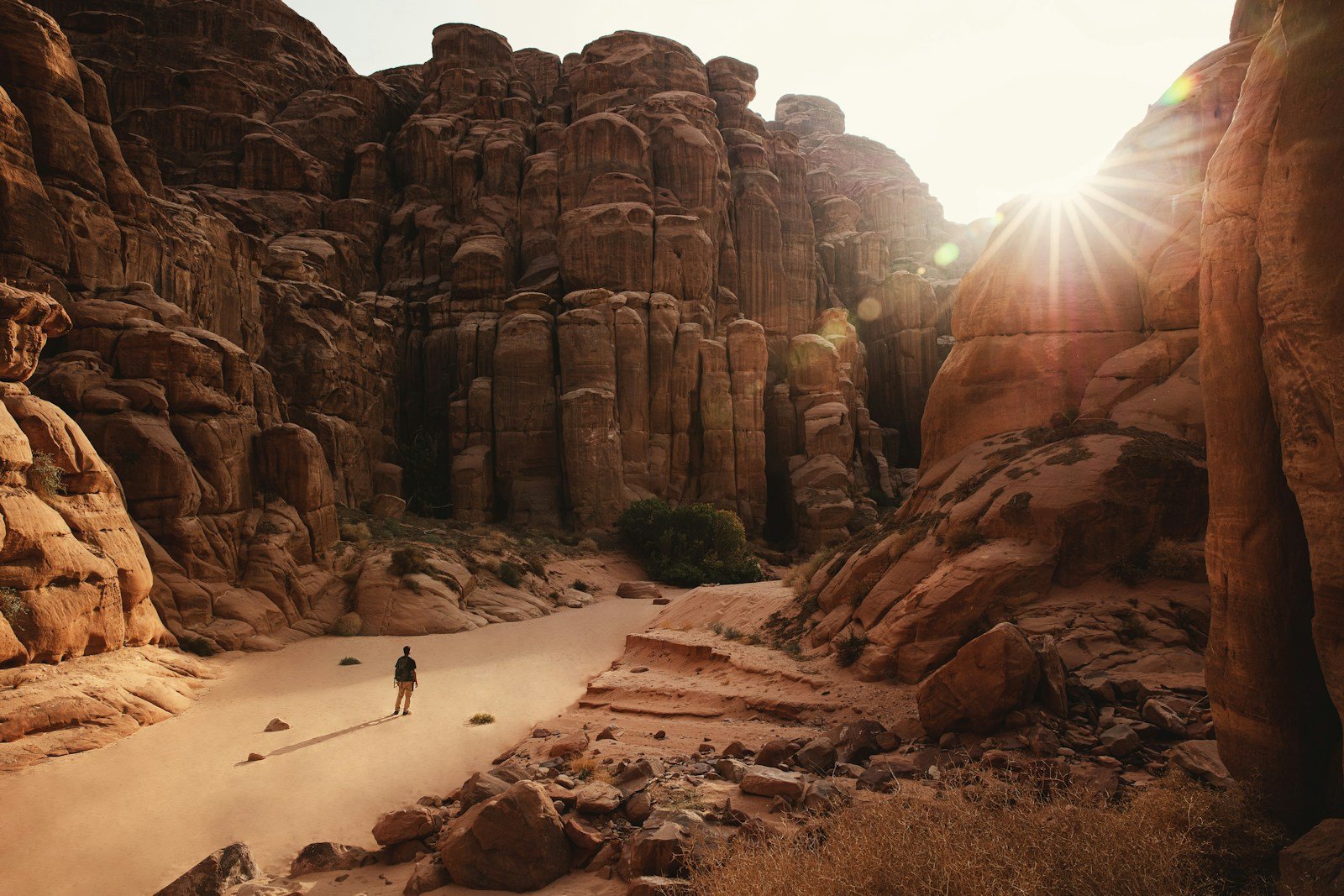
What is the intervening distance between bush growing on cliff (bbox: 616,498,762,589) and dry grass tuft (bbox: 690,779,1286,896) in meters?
28.6

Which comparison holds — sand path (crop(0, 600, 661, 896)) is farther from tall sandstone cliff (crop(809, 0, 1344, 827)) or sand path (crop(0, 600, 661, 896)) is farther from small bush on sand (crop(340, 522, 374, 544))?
small bush on sand (crop(340, 522, 374, 544))

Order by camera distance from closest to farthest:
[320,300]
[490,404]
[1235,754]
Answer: [1235,754]
[320,300]
[490,404]

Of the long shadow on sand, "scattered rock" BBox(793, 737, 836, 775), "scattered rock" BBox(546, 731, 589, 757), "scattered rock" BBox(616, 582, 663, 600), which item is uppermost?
"scattered rock" BBox(793, 737, 836, 775)

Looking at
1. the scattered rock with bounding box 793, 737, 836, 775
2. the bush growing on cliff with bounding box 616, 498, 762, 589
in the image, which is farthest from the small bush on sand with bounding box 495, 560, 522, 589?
the scattered rock with bounding box 793, 737, 836, 775

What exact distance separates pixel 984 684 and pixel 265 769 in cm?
1074

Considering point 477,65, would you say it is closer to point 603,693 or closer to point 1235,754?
point 603,693

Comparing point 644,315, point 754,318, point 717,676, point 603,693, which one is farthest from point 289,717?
point 754,318

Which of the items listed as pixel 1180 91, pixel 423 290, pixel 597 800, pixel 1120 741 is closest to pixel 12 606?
pixel 597 800

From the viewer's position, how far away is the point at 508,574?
27.7 metres

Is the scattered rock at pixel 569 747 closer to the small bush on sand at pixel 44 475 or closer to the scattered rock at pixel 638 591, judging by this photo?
the small bush on sand at pixel 44 475

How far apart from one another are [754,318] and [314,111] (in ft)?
126

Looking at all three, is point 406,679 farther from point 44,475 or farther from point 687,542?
point 687,542

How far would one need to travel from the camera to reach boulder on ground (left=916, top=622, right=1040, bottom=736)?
29.4ft

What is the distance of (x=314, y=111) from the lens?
58.0 meters
